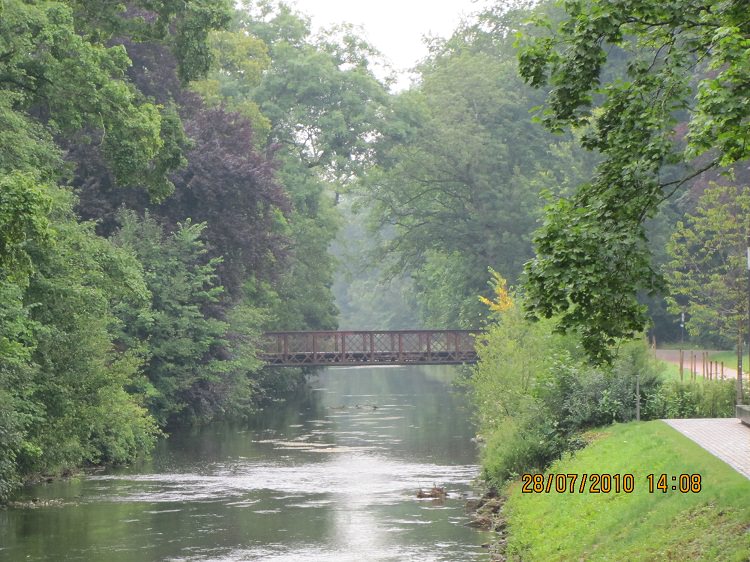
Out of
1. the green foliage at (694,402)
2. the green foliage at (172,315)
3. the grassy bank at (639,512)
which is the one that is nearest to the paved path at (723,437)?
the grassy bank at (639,512)

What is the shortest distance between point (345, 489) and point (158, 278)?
1525cm

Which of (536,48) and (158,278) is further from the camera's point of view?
(158,278)

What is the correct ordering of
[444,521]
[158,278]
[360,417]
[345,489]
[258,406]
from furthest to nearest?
[258,406]
[360,417]
[158,278]
[345,489]
[444,521]

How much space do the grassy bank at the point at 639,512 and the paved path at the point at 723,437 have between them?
25cm

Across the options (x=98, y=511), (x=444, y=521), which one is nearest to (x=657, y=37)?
(x=444, y=521)

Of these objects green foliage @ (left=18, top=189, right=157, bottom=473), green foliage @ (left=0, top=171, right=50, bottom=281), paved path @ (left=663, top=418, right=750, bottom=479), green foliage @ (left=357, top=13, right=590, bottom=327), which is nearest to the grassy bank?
paved path @ (left=663, top=418, right=750, bottom=479)

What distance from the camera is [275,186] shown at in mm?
50312

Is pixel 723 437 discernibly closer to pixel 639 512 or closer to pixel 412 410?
pixel 639 512

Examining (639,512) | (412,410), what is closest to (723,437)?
(639,512)

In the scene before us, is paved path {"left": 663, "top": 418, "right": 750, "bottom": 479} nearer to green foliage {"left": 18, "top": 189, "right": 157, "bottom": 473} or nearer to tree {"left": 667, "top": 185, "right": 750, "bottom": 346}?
green foliage {"left": 18, "top": 189, "right": 157, "bottom": 473}

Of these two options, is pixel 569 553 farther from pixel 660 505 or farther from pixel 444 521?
pixel 444 521

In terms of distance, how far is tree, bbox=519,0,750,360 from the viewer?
52.5 ft

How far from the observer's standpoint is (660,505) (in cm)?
1942

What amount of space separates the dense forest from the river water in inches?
66.1
